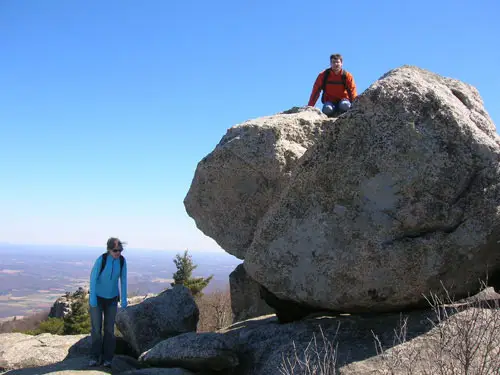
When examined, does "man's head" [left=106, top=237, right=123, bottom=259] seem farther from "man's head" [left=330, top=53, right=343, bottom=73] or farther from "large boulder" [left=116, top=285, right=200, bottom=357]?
"man's head" [left=330, top=53, right=343, bottom=73]

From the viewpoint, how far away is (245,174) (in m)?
9.57

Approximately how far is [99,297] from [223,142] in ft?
13.5

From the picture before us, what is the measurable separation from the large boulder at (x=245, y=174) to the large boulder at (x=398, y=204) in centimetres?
162

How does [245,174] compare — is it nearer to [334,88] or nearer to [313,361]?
[334,88]

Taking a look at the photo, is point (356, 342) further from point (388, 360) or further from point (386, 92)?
point (386, 92)

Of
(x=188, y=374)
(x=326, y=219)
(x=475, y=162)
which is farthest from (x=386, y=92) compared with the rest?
(x=188, y=374)

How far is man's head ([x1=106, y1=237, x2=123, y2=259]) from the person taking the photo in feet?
29.8

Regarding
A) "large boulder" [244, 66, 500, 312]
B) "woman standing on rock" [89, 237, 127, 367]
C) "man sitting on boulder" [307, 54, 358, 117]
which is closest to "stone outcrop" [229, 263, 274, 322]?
"woman standing on rock" [89, 237, 127, 367]

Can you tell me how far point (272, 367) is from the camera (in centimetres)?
732

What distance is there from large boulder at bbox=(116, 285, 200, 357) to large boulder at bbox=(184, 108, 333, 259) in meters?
2.07

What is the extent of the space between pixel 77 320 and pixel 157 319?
1591cm

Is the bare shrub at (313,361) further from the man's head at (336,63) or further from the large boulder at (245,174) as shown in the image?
the man's head at (336,63)


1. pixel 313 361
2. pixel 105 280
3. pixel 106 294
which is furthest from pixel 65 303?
pixel 313 361

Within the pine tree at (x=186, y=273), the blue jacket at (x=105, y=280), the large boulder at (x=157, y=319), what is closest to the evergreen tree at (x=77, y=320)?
the pine tree at (x=186, y=273)
